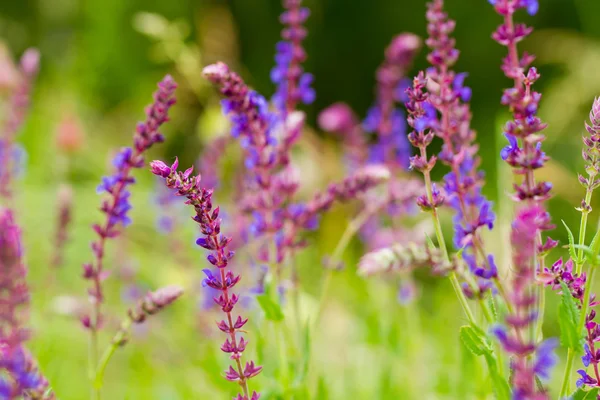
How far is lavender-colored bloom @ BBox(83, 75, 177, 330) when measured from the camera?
1.26m

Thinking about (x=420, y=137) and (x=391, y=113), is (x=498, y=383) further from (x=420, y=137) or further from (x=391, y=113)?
(x=391, y=113)

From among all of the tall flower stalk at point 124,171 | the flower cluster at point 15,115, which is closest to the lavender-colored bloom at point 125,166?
the tall flower stalk at point 124,171

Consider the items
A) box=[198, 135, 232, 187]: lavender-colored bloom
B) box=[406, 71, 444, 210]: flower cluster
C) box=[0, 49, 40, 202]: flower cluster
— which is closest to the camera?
box=[406, 71, 444, 210]: flower cluster

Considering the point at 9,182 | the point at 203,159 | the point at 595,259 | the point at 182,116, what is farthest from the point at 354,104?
the point at 595,259

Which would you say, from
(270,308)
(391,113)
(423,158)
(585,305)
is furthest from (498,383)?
(391,113)

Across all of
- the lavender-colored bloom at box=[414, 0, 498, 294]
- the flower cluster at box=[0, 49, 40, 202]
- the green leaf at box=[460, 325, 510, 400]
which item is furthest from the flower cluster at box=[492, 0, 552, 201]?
the flower cluster at box=[0, 49, 40, 202]

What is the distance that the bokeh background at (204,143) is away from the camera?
8.23 feet

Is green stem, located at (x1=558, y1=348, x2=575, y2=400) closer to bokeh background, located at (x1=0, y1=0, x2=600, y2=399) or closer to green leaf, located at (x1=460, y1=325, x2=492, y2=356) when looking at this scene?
green leaf, located at (x1=460, y1=325, x2=492, y2=356)

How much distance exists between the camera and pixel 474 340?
3.64ft

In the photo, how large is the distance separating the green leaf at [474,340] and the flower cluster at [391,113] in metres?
1.14

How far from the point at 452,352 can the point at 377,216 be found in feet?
2.01

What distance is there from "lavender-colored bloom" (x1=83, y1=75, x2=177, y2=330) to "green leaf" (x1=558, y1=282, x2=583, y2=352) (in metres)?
0.74

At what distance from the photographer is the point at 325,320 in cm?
373

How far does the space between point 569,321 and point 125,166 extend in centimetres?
82
